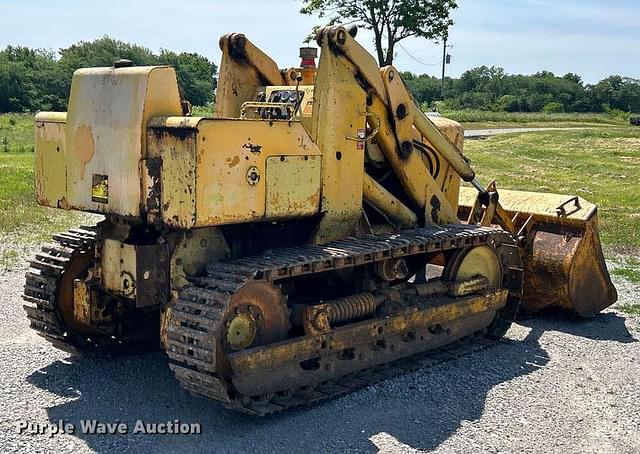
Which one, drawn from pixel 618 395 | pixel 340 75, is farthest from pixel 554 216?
pixel 340 75

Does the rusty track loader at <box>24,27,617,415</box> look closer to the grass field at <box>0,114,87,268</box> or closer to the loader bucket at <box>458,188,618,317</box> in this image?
the loader bucket at <box>458,188,618,317</box>

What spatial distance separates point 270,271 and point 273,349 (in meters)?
0.61

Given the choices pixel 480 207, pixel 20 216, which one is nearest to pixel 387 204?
pixel 480 207

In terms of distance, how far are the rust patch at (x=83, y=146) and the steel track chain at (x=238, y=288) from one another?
1.34 m

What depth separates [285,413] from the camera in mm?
6816

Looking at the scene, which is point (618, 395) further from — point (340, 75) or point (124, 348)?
point (124, 348)

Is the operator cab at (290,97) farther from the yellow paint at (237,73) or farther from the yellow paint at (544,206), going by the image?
the yellow paint at (544,206)

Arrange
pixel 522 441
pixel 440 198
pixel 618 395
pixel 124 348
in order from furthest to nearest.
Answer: pixel 440 198
pixel 124 348
pixel 618 395
pixel 522 441

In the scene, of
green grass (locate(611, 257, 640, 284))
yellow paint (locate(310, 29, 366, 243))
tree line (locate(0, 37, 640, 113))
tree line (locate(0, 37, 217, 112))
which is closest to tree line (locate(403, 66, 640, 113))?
tree line (locate(0, 37, 640, 113))

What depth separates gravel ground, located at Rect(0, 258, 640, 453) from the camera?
627 centimetres

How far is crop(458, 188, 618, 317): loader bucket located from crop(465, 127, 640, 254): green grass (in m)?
4.21

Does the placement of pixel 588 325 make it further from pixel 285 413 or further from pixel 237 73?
pixel 237 73

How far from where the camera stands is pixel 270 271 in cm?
660

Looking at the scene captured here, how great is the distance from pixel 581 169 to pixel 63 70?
42.4 meters
